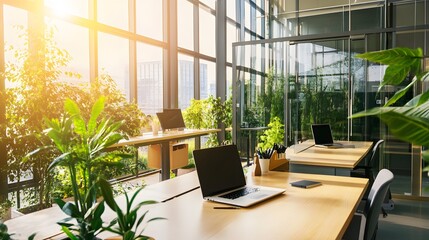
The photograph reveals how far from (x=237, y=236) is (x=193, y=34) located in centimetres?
725

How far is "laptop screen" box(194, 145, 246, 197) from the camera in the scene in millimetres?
2105

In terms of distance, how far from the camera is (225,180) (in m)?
2.24

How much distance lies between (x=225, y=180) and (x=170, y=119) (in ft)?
13.2

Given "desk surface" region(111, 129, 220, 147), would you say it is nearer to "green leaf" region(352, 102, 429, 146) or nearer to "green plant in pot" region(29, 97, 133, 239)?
"green plant in pot" region(29, 97, 133, 239)

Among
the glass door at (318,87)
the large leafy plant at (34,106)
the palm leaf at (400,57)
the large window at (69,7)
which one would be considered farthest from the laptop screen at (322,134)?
the palm leaf at (400,57)

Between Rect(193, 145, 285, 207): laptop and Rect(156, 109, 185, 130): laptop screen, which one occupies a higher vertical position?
Rect(156, 109, 185, 130): laptop screen

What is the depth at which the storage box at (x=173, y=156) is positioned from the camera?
5816 millimetres

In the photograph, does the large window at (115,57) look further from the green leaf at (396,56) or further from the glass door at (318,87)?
the green leaf at (396,56)

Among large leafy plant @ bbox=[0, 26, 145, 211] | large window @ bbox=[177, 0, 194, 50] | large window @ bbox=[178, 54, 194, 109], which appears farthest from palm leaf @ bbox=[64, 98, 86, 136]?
large window @ bbox=[177, 0, 194, 50]

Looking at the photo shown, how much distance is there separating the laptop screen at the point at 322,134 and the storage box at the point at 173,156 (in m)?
2.49

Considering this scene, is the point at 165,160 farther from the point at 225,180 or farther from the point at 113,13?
the point at 225,180

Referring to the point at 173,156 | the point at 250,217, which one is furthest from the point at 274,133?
the point at 250,217

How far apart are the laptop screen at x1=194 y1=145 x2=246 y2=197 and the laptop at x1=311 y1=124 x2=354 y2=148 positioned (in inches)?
118

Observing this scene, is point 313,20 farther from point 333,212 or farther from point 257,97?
point 333,212
